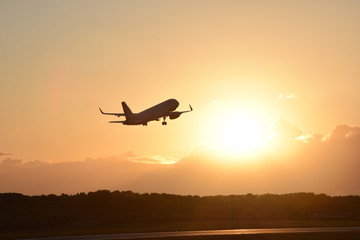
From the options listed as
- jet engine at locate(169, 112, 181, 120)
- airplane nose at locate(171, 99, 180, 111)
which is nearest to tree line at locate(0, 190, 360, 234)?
jet engine at locate(169, 112, 181, 120)

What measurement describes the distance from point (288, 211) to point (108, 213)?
2024 inches

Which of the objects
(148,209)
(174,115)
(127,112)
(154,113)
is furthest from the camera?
(148,209)

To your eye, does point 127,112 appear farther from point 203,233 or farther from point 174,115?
point 203,233

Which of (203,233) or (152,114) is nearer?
(203,233)

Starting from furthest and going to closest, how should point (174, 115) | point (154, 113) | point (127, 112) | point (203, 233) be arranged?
1. point (174, 115)
2. point (154, 113)
3. point (127, 112)
4. point (203, 233)

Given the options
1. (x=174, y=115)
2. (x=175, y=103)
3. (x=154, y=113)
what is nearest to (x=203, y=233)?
(x=174, y=115)

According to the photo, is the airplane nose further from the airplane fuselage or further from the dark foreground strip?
the dark foreground strip

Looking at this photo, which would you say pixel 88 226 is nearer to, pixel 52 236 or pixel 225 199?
pixel 52 236

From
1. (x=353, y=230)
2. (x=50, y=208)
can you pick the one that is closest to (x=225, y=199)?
(x=50, y=208)

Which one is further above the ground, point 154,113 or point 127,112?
point 127,112

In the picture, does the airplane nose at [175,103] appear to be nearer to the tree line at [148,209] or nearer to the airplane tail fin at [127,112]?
the airplane tail fin at [127,112]

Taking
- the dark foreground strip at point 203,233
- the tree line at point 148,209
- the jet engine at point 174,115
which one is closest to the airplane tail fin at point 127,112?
the jet engine at point 174,115

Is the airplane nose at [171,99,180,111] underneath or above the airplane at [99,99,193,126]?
above

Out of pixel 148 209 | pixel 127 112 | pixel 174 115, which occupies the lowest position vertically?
pixel 148 209
